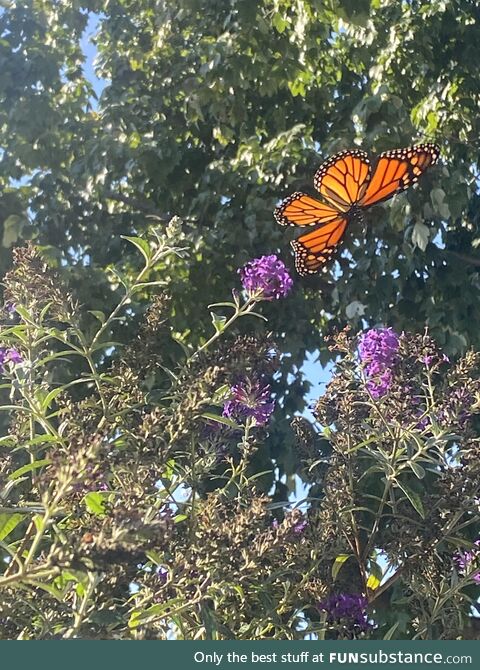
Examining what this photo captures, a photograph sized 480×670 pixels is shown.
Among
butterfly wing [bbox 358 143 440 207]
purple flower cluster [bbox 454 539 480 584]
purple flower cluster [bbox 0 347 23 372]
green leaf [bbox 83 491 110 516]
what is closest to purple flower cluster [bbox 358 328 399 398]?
purple flower cluster [bbox 454 539 480 584]

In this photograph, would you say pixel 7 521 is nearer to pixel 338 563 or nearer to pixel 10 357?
pixel 10 357

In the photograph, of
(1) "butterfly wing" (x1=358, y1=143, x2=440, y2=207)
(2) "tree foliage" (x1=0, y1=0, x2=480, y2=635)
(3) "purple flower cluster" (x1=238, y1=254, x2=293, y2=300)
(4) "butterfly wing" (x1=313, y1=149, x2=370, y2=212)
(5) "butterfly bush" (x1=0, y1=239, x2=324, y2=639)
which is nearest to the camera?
(5) "butterfly bush" (x1=0, y1=239, x2=324, y2=639)

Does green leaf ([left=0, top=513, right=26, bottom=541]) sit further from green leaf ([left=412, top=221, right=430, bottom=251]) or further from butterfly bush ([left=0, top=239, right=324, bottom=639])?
green leaf ([left=412, top=221, right=430, bottom=251])

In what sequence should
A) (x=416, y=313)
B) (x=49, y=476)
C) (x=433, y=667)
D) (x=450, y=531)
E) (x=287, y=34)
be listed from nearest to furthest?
(x=49, y=476) < (x=433, y=667) < (x=450, y=531) < (x=416, y=313) < (x=287, y=34)

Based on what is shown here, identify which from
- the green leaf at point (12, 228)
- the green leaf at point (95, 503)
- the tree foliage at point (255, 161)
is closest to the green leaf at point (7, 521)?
the green leaf at point (95, 503)

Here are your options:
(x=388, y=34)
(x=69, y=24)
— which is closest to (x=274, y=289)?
(x=388, y=34)

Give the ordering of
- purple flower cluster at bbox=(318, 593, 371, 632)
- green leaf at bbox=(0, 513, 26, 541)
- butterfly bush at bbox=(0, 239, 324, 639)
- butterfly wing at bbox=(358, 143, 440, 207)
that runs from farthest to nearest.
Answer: butterfly wing at bbox=(358, 143, 440, 207)
purple flower cluster at bbox=(318, 593, 371, 632)
green leaf at bbox=(0, 513, 26, 541)
butterfly bush at bbox=(0, 239, 324, 639)

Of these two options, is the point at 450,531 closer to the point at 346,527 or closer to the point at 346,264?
the point at 346,527
